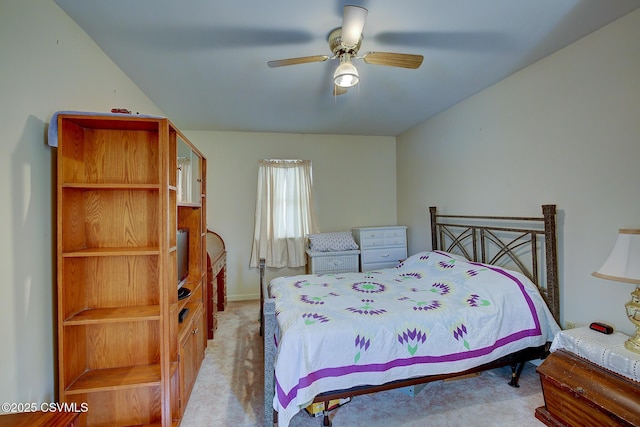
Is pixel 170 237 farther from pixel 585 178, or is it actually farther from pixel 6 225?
pixel 585 178

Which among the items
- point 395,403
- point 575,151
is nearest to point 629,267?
point 575,151

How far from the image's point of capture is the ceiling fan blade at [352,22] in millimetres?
1535

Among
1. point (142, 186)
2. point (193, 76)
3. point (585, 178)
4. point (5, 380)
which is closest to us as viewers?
point (5, 380)

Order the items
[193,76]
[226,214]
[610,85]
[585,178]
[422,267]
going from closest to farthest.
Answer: [610,85], [585,178], [193,76], [422,267], [226,214]

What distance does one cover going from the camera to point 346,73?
6.11ft

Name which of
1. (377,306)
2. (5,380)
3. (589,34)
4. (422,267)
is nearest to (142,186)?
(5,380)

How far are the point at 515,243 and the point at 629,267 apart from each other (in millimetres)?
1125

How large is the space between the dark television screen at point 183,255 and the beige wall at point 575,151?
114 inches

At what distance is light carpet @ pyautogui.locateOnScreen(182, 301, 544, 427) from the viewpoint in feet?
6.26

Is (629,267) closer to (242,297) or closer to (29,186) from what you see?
(29,186)

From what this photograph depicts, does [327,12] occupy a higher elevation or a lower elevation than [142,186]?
higher

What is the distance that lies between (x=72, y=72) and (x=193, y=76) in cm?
94

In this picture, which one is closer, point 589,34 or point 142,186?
point 142,186

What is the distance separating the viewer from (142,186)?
1631 millimetres
